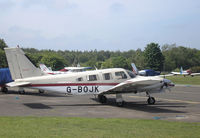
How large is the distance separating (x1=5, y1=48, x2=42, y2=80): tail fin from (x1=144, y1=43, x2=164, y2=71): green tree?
341 feet

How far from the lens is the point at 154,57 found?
119 m

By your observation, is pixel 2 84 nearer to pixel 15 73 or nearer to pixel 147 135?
pixel 15 73

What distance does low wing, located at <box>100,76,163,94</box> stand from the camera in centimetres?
1680

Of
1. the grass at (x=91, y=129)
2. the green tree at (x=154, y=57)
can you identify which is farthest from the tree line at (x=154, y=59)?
the grass at (x=91, y=129)

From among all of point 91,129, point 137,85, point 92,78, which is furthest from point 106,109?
point 91,129

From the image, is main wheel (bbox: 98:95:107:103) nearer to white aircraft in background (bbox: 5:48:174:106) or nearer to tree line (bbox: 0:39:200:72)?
white aircraft in background (bbox: 5:48:174:106)

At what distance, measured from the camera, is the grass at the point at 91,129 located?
30.5 feet

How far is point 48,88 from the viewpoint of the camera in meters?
18.4

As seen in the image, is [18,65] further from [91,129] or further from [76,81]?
[91,129]

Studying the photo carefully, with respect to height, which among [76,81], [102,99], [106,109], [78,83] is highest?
[76,81]

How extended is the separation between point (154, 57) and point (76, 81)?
343ft

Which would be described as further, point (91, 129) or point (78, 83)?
point (78, 83)

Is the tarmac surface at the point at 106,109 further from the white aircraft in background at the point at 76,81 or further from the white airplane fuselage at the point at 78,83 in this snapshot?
the white airplane fuselage at the point at 78,83

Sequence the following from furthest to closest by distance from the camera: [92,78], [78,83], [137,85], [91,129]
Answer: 1. [92,78]
2. [78,83]
3. [137,85]
4. [91,129]
